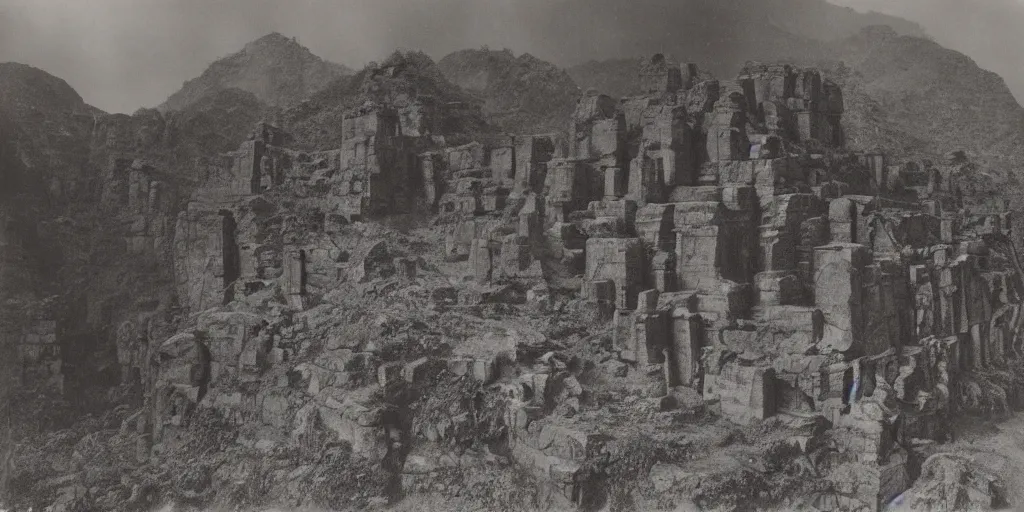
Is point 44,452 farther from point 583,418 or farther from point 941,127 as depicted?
point 941,127

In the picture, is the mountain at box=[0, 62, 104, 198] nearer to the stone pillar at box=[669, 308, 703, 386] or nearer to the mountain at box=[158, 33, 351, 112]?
the mountain at box=[158, 33, 351, 112]

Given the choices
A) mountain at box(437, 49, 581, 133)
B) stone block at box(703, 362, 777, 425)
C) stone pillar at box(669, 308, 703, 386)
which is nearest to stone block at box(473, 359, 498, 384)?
stone pillar at box(669, 308, 703, 386)

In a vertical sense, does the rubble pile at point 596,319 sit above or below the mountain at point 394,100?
below

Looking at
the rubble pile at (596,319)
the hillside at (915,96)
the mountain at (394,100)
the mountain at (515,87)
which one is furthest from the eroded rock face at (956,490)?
the mountain at (515,87)

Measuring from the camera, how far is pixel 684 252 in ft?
61.0

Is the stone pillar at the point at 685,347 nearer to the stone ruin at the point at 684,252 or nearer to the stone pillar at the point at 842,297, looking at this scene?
the stone ruin at the point at 684,252

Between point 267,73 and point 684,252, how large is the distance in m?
32.2

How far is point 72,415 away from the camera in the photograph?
81.6ft

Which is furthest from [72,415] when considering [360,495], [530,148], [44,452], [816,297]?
[816,297]

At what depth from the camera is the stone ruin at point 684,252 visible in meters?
16.4

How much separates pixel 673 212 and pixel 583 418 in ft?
21.0

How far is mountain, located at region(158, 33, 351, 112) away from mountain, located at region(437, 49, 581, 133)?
6.99 meters

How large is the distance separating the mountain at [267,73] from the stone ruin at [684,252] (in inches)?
647

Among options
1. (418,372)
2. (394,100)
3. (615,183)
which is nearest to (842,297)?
(615,183)
